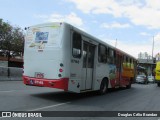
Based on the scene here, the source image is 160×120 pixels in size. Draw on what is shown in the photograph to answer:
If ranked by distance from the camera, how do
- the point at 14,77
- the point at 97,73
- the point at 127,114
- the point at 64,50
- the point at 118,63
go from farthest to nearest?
the point at 14,77
the point at 118,63
the point at 97,73
the point at 64,50
the point at 127,114

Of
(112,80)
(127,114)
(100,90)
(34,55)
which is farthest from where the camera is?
(112,80)

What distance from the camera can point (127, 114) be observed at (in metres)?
10.4

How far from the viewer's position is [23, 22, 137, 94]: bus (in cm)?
1209

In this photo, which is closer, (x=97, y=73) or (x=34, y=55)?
(x=34, y=55)

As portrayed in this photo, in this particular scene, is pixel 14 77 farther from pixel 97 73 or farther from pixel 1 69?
pixel 97 73

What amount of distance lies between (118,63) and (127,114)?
9.84m

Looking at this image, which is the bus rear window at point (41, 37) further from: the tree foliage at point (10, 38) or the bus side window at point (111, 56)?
the tree foliage at point (10, 38)

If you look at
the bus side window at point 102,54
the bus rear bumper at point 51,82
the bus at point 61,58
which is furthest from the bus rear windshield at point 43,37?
the bus side window at point 102,54

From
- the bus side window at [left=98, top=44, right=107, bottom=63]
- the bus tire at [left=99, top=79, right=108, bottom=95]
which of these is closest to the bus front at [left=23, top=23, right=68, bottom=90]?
the bus side window at [left=98, top=44, right=107, bottom=63]

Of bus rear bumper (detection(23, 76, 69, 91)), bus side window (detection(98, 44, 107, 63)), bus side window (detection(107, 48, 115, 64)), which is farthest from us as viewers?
bus side window (detection(107, 48, 115, 64))

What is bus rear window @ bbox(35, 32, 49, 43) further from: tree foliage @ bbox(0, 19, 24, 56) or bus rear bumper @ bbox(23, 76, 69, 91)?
tree foliage @ bbox(0, 19, 24, 56)

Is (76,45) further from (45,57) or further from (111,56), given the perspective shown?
(111,56)

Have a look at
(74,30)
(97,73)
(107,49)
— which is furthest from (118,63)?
(74,30)

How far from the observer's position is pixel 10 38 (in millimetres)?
49750
